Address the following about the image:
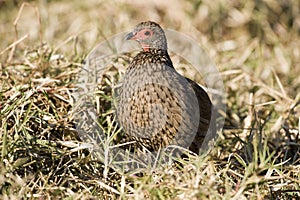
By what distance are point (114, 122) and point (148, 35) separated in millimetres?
570

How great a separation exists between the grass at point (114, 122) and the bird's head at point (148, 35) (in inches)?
19.1

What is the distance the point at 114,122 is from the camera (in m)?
3.41

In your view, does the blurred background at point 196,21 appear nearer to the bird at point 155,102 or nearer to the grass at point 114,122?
the grass at point 114,122

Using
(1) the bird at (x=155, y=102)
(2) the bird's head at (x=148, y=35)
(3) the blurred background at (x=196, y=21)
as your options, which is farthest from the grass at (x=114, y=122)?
(2) the bird's head at (x=148, y=35)

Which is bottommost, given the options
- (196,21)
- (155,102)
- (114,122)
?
(114,122)

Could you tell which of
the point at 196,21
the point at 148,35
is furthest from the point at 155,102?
the point at 196,21

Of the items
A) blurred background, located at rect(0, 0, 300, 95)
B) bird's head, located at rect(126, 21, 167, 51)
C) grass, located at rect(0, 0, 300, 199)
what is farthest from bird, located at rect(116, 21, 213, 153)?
blurred background, located at rect(0, 0, 300, 95)

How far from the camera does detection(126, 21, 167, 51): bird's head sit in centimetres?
317

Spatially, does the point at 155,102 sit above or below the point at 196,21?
below

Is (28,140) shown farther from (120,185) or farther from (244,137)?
(244,137)

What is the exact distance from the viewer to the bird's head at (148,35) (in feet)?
10.4

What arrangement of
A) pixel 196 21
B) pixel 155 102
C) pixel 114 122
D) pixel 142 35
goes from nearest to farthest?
pixel 155 102, pixel 142 35, pixel 114 122, pixel 196 21

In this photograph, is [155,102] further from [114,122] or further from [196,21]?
[196,21]

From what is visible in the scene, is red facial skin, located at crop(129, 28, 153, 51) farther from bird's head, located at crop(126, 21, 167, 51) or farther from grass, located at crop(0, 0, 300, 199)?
grass, located at crop(0, 0, 300, 199)
